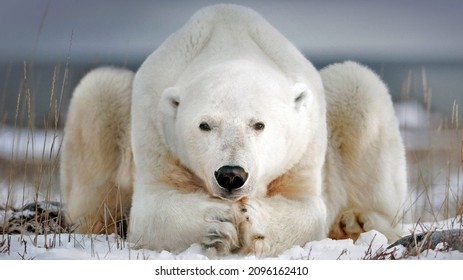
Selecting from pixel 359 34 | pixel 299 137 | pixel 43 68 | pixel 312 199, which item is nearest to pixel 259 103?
pixel 299 137

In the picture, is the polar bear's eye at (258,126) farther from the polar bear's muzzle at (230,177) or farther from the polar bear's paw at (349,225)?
the polar bear's paw at (349,225)

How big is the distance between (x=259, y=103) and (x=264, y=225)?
550 mm

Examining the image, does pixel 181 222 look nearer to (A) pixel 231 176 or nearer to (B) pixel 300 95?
(A) pixel 231 176

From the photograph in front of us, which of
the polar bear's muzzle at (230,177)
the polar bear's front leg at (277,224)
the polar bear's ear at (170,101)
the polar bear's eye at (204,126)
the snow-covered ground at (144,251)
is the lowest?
the snow-covered ground at (144,251)

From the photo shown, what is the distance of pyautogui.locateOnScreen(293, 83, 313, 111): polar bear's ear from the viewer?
4.04 metres

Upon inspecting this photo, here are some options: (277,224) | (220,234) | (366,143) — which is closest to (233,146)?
(220,234)

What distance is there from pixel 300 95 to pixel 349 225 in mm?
848

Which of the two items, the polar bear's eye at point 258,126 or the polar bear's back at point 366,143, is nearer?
the polar bear's eye at point 258,126

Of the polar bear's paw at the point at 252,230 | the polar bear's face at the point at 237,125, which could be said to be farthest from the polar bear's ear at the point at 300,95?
the polar bear's paw at the point at 252,230

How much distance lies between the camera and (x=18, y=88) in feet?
14.6

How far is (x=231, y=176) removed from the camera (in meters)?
3.45

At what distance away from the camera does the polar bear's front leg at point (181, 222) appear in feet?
12.4
